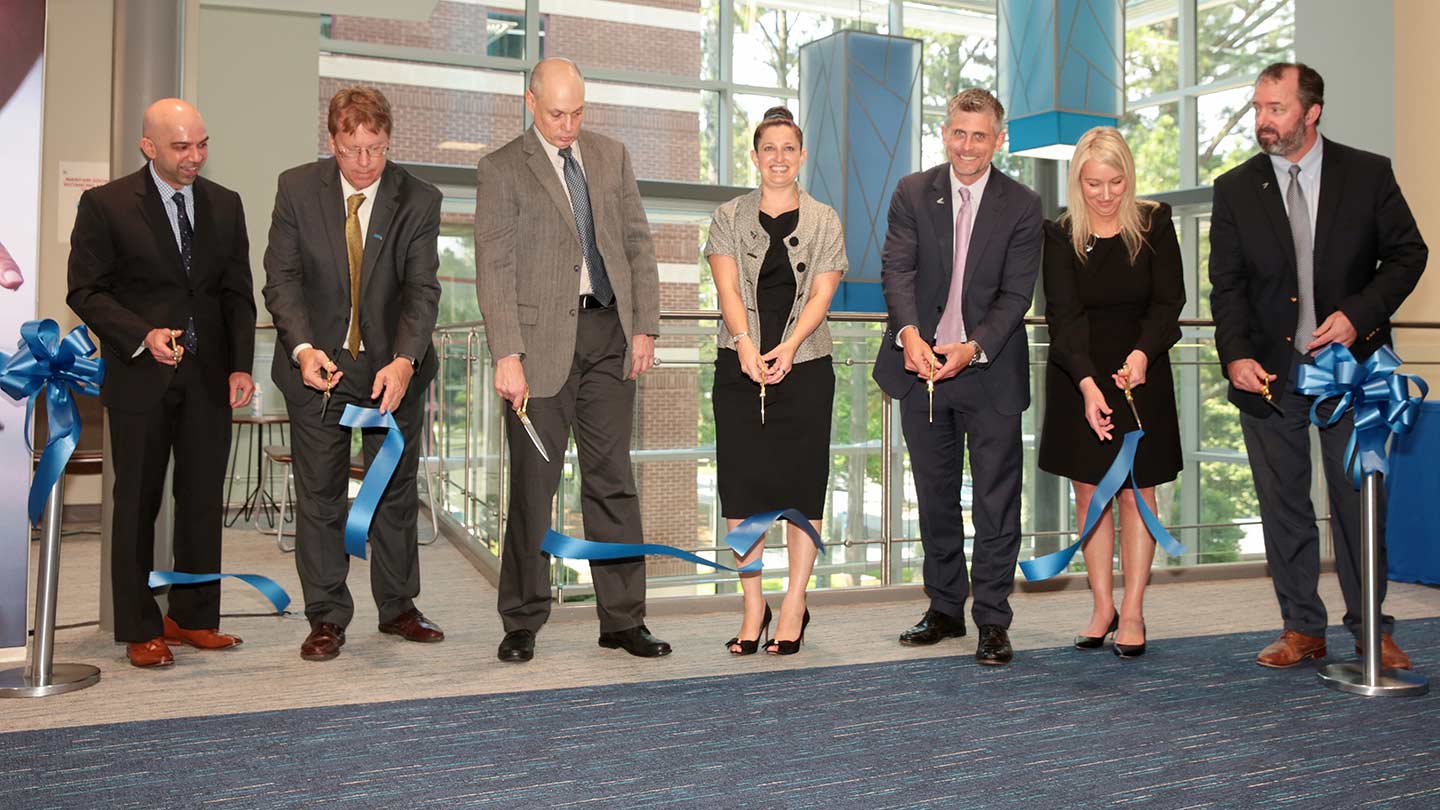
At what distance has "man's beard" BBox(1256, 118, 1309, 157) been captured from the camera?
3.62 metres

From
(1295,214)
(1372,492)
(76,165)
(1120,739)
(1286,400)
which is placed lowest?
(1120,739)

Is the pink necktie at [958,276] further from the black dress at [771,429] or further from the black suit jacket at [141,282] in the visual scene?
the black suit jacket at [141,282]

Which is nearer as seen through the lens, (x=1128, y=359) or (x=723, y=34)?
(x=1128, y=359)

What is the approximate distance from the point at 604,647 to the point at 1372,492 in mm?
2275

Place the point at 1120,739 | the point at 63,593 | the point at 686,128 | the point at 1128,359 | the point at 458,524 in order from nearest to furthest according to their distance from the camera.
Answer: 1. the point at 1120,739
2. the point at 1128,359
3. the point at 63,593
4. the point at 458,524
5. the point at 686,128

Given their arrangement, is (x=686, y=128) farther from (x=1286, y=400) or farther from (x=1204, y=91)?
(x=1286, y=400)

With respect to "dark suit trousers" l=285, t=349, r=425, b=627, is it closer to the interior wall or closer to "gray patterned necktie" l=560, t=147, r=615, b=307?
"gray patterned necktie" l=560, t=147, r=615, b=307

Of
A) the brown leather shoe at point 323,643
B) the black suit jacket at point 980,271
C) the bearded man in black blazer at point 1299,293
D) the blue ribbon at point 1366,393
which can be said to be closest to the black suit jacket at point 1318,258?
the bearded man in black blazer at point 1299,293

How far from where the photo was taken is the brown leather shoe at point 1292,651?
3.67 m

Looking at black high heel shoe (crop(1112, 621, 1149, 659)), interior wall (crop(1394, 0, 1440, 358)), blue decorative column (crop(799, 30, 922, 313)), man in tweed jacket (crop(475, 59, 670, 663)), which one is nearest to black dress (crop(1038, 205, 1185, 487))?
black high heel shoe (crop(1112, 621, 1149, 659))

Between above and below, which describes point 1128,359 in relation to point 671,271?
below

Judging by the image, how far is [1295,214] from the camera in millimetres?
3674

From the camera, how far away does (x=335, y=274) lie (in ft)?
12.3

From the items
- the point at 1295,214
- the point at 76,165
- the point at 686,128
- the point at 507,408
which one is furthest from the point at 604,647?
the point at 686,128
